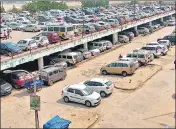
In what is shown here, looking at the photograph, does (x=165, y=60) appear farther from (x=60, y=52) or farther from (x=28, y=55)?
(x=28, y=55)

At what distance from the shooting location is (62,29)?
129ft

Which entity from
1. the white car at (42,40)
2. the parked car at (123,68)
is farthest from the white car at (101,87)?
the white car at (42,40)

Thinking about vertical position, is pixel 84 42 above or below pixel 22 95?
above

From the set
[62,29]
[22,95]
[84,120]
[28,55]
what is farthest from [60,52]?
[84,120]

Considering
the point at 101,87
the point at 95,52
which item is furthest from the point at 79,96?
the point at 95,52

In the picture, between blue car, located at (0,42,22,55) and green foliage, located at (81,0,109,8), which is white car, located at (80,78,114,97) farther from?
green foliage, located at (81,0,109,8)

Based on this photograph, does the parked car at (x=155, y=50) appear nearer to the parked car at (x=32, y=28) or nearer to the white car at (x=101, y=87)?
the white car at (x=101, y=87)

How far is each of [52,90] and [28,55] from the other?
5037 mm

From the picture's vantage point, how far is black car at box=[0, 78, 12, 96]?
26.6 metres

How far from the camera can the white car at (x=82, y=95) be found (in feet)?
77.6

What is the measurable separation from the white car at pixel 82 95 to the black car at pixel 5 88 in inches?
193

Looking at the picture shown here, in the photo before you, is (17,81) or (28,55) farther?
(28,55)

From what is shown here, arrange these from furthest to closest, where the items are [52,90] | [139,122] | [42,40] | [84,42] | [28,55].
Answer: [84,42], [42,40], [28,55], [52,90], [139,122]

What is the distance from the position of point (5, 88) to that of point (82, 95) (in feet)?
22.0
